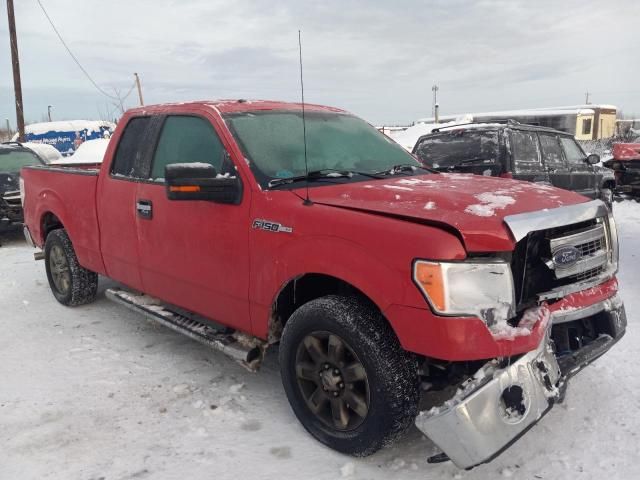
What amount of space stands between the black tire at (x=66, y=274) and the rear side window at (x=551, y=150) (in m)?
5.84

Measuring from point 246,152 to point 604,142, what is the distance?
3288 centimetres

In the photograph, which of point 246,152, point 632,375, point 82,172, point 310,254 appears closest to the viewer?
point 310,254

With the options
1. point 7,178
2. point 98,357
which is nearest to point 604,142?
point 7,178

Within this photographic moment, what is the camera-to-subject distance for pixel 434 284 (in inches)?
92.0

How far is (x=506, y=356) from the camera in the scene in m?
2.40

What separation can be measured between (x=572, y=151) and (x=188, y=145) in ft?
21.7

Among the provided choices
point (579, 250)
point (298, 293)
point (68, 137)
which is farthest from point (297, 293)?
point (68, 137)

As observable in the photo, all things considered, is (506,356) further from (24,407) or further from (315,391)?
Result: (24,407)

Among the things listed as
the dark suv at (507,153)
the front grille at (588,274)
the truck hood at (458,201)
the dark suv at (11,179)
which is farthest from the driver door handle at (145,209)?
the dark suv at (11,179)

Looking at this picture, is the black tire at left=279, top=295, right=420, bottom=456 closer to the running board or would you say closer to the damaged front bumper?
the damaged front bumper

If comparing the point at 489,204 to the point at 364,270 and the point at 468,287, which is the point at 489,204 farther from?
the point at 364,270

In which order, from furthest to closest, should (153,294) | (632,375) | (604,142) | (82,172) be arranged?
(604,142)
(82,172)
(153,294)
(632,375)

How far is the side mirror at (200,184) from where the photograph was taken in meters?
2.99

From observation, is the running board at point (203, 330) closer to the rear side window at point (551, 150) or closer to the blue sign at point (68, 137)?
the rear side window at point (551, 150)
